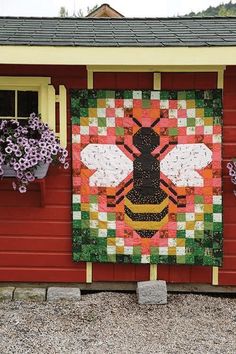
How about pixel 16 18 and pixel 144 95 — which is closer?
pixel 144 95

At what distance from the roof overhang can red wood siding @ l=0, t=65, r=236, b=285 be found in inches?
20.5

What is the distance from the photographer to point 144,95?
595 centimetres

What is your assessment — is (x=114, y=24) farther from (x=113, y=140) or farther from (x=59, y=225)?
(x=59, y=225)

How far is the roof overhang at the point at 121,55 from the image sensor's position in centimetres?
546

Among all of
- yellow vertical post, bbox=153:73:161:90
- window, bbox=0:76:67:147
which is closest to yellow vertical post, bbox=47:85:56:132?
window, bbox=0:76:67:147

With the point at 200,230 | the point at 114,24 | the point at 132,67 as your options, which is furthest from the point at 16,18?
the point at 200,230

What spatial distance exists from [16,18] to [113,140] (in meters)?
2.63

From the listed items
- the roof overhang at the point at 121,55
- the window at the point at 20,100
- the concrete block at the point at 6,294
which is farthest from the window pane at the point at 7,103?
the concrete block at the point at 6,294

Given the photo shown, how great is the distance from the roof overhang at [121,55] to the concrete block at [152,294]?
6.89 ft

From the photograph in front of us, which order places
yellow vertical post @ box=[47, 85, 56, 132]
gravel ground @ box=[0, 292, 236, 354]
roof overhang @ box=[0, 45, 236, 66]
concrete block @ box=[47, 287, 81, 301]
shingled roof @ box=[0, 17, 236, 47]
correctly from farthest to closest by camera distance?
concrete block @ box=[47, 287, 81, 301], yellow vertical post @ box=[47, 85, 56, 132], shingled roof @ box=[0, 17, 236, 47], roof overhang @ box=[0, 45, 236, 66], gravel ground @ box=[0, 292, 236, 354]

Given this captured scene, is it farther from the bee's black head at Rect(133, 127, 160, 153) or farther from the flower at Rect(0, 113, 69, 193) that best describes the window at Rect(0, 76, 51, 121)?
the bee's black head at Rect(133, 127, 160, 153)

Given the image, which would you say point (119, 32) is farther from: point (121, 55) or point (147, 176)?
point (147, 176)

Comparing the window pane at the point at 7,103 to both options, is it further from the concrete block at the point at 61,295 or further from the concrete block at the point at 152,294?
the concrete block at the point at 152,294

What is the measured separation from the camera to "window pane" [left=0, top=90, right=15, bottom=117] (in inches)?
237
